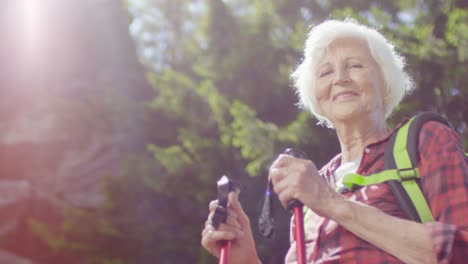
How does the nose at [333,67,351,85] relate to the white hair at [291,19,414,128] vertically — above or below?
below

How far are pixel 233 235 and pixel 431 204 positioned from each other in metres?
0.57

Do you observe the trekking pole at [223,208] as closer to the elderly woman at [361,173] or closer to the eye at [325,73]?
the elderly woman at [361,173]

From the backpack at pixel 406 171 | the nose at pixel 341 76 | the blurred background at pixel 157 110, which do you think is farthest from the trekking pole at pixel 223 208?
the blurred background at pixel 157 110

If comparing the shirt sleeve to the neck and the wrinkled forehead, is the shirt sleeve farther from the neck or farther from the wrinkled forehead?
the wrinkled forehead

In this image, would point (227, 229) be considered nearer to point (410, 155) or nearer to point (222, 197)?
point (222, 197)

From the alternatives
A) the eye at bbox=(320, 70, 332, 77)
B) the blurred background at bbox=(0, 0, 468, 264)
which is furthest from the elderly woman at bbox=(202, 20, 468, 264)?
the blurred background at bbox=(0, 0, 468, 264)

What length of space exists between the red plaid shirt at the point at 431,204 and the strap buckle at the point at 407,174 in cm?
2

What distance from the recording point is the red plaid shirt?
127 centimetres

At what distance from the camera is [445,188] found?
4.34ft

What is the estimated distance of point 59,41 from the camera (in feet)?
54.4

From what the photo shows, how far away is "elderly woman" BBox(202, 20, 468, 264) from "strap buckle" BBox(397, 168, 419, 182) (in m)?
0.02

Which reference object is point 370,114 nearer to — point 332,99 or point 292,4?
point 332,99

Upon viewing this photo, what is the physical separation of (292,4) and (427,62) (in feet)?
13.1

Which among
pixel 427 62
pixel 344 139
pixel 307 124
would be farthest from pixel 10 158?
pixel 344 139
